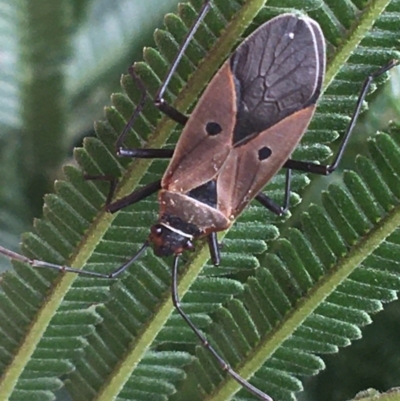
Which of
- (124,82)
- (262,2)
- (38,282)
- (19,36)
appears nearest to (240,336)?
(38,282)

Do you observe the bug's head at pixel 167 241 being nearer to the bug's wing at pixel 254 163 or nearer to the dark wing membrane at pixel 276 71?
the bug's wing at pixel 254 163

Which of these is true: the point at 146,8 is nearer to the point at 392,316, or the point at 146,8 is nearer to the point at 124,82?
the point at 124,82

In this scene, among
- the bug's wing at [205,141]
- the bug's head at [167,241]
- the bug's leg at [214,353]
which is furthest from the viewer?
the bug's head at [167,241]

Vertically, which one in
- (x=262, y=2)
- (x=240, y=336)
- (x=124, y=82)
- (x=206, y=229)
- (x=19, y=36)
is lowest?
(x=240, y=336)

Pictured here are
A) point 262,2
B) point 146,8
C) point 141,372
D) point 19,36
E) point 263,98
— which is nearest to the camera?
point 262,2

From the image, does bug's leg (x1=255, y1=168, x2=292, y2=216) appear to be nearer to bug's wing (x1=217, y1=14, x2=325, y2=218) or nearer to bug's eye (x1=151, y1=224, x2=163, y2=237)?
bug's wing (x1=217, y1=14, x2=325, y2=218)

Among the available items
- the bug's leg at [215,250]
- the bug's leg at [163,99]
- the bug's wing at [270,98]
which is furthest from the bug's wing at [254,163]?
the bug's leg at [163,99]

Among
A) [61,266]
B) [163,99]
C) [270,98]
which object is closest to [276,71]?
[270,98]

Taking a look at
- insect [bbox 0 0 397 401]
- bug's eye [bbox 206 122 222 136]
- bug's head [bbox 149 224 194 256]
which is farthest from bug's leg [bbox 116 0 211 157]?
bug's head [bbox 149 224 194 256]
